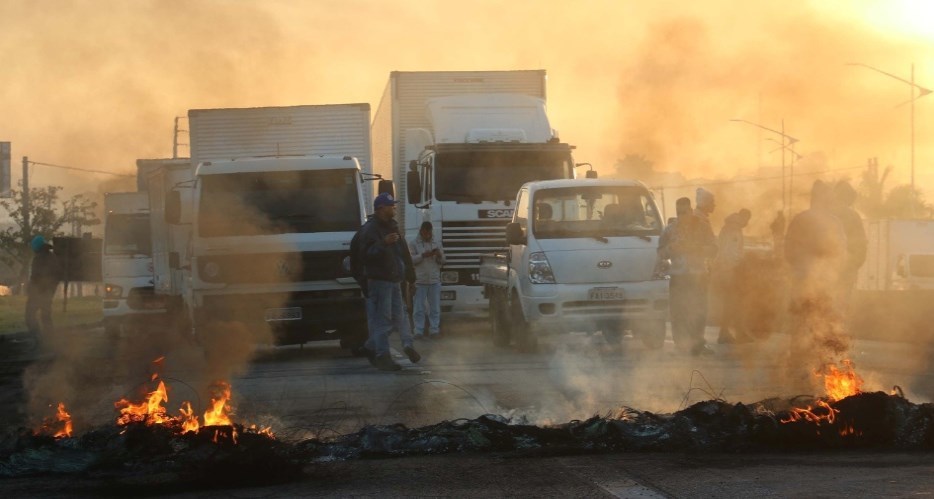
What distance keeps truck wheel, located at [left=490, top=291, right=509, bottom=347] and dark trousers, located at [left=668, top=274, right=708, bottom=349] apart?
2.63m

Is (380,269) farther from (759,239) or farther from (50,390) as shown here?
(759,239)

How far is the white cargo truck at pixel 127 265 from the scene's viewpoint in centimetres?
2459

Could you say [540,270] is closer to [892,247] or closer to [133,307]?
[133,307]

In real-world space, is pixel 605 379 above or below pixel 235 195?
below

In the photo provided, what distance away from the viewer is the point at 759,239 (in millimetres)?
23750

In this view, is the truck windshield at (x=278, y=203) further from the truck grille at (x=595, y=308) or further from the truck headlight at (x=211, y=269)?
the truck grille at (x=595, y=308)

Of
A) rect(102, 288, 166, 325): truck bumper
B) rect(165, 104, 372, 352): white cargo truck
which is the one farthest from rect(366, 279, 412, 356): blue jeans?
rect(102, 288, 166, 325): truck bumper

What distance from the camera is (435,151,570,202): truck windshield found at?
21016 mm

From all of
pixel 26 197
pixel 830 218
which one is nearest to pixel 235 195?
pixel 830 218

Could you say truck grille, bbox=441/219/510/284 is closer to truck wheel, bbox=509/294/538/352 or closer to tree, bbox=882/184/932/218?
truck wheel, bbox=509/294/538/352

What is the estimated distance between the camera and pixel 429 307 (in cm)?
2088

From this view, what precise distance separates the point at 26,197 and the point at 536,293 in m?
52.4

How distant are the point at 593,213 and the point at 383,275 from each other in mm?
3522

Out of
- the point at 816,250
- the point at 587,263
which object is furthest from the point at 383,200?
the point at 816,250
